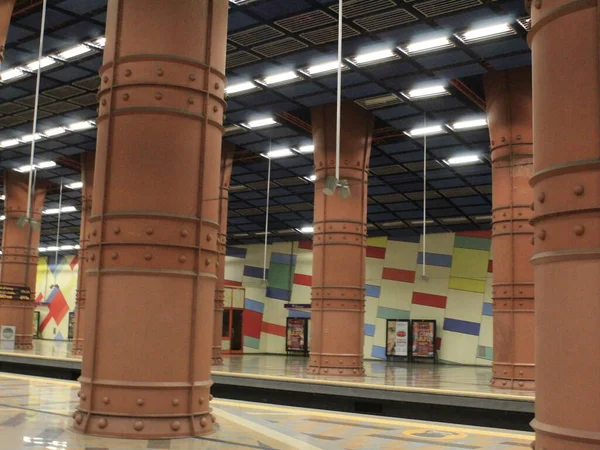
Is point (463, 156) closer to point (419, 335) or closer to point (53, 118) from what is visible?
point (419, 335)

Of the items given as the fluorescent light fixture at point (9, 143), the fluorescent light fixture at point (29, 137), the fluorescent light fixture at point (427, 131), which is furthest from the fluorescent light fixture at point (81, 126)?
the fluorescent light fixture at point (427, 131)

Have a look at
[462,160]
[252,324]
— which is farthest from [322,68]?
[252,324]

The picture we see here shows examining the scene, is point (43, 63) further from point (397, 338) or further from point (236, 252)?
point (236, 252)

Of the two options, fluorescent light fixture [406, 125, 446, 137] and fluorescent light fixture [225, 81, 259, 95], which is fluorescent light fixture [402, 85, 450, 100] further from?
fluorescent light fixture [225, 81, 259, 95]

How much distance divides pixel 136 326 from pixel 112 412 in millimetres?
963

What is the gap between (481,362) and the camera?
111 feet

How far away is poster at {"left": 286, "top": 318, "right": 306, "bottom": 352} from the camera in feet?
130

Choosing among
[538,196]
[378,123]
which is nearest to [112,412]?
[538,196]

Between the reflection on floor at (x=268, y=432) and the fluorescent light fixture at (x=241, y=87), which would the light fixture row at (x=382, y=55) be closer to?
the fluorescent light fixture at (x=241, y=87)

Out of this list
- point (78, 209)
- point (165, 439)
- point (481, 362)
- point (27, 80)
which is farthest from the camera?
point (78, 209)

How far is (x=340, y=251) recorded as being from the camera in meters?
21.7

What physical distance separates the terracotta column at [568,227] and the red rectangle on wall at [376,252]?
34582mm

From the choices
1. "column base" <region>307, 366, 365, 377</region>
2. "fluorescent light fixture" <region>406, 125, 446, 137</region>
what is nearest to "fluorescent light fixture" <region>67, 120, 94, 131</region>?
"fluorescent light fixture" <region>406, 125, 446, 137</region>

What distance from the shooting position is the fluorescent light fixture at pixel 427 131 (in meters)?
23.9
